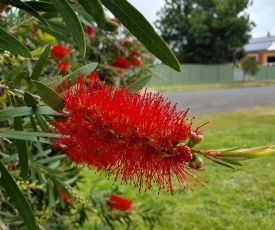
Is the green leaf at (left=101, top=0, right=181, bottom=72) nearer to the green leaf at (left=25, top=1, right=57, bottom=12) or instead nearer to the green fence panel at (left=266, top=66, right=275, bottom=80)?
the green leaf at (left=25, top=1, right=57, bottom=12)

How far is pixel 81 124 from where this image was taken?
0.47 meters

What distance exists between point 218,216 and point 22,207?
1.93m

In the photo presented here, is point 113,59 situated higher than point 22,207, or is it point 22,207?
point 113,59

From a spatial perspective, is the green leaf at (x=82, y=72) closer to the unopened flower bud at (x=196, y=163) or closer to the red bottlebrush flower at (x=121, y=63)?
the unopened flower bud at (x=196, y=163)

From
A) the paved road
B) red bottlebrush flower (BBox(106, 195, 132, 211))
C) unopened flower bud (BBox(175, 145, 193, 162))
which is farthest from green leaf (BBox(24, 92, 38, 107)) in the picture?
the paved road

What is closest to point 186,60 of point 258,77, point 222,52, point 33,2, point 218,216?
point 222,52

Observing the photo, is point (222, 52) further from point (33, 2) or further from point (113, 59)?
point (33, 2)

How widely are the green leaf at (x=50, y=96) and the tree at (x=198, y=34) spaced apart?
357 inches

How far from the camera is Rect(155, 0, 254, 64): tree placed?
35.4 ft

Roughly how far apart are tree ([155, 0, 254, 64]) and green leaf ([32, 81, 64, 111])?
29.7 feet

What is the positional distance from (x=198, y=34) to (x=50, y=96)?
13725 mm

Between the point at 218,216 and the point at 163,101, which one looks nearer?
the point at 163,101

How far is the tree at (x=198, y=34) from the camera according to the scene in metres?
10.8

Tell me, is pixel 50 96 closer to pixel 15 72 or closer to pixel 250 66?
pixel 15 72
